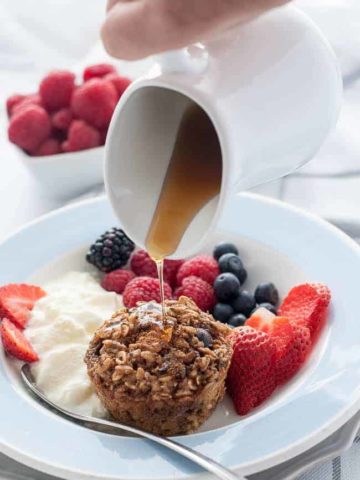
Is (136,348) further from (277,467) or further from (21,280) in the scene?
(21,280)

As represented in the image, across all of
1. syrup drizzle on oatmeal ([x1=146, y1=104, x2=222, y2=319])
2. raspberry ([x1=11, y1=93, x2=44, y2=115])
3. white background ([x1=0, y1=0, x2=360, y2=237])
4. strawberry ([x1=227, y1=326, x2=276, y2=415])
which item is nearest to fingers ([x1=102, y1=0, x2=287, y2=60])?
syrup drizzle on oatmeal ([x1=146, y1=104, x2=222, y2=319])

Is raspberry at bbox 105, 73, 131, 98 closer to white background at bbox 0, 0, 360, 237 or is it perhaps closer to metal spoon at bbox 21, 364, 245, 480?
white background at bbox 0, 0, 360, 237

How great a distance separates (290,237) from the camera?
2.21 m

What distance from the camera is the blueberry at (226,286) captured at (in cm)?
217

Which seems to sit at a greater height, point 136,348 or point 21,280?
point 136,348

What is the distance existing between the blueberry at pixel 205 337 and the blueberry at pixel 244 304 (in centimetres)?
39

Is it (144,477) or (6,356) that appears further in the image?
(6,356)

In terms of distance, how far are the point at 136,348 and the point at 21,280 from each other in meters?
0.55

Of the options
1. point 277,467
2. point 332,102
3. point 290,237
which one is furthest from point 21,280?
point 332,102

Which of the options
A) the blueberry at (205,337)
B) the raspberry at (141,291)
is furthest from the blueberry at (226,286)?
the blueberry at (205,337)

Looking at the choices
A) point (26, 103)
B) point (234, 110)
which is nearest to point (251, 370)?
point (234, 110)

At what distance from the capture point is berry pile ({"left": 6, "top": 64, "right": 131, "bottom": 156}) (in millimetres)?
2664

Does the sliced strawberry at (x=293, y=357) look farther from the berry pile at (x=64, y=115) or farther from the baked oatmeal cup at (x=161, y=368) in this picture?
the berry pile at (x=64, y=115)

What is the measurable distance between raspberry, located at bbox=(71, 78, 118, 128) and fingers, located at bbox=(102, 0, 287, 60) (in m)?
1.50
